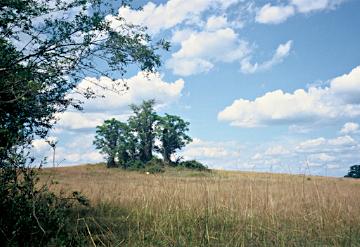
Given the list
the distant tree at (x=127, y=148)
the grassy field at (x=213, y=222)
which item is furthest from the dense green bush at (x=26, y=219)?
the distant tree at (x=127, y=148)

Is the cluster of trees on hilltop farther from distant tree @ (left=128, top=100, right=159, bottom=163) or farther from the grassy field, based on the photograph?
the grassy field

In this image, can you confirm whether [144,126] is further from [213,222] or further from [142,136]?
[213,222]

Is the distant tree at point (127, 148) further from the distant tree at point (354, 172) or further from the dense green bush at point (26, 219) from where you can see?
the dense green bush at point (26, 219)

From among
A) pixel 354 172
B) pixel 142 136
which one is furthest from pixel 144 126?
pixel 354 172

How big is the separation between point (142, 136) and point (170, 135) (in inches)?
151

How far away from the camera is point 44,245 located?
251 inches

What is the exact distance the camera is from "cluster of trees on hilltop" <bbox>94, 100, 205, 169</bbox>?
169ft

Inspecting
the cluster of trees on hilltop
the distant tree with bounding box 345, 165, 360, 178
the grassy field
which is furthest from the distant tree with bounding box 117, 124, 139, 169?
the grassy field

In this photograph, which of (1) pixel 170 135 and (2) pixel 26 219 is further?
(1) pixel 170 135

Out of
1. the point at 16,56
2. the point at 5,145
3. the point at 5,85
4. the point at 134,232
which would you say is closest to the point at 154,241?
the point at 134,232

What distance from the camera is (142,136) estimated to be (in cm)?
5231

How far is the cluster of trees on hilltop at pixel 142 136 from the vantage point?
51438 millimetres

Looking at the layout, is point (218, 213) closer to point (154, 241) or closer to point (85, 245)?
point (154, 241)

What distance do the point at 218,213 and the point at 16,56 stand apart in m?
5.37
